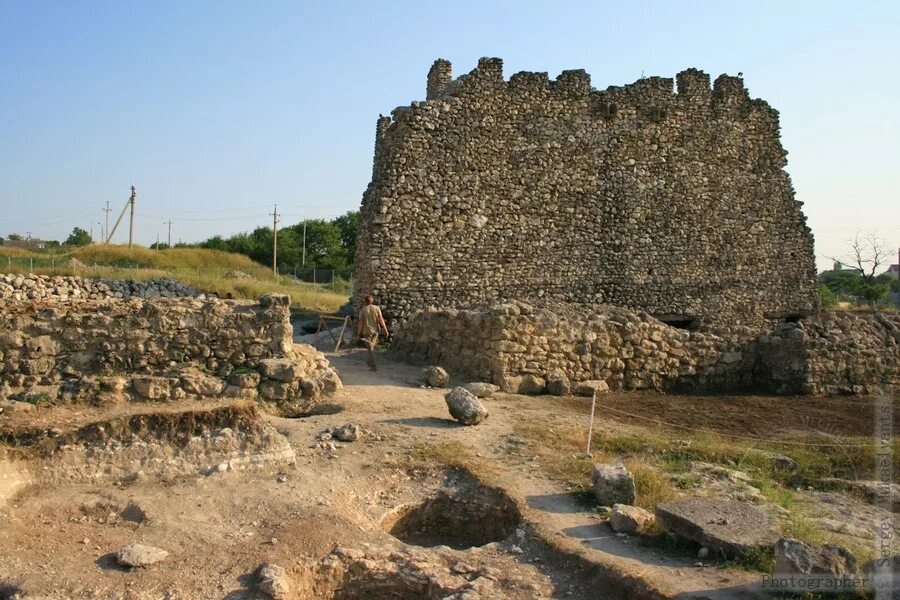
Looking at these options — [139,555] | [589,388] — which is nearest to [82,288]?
[589,388]

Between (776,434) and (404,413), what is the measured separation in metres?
5.27

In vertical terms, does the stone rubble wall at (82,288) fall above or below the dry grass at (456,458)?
above

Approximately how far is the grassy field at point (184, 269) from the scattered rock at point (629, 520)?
1954 centimetres

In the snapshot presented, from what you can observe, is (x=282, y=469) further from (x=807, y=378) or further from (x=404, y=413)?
(x=807, y=378)

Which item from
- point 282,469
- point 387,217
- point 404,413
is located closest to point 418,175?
point 387,217

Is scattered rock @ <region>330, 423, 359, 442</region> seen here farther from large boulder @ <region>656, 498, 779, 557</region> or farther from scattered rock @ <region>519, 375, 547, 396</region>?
scattered rock @ <region>519, 375, 547, 396</region>

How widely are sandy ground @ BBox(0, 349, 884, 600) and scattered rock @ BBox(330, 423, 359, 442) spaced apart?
3.7 inches

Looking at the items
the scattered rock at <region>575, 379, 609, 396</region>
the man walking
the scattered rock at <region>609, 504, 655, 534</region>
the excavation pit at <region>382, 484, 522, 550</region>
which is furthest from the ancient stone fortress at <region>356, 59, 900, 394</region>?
the scattered rock at <region>609, 504, 655, 534</region>

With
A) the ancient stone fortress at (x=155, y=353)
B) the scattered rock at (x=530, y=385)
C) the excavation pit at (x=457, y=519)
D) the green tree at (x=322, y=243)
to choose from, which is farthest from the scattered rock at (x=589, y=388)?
the green tree at (x=322, y=243)

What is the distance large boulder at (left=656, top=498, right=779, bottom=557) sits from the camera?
5.67 metres

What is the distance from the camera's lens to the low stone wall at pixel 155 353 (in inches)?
326

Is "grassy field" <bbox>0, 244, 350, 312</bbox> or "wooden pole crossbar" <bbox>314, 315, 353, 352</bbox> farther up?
"grassy field" <bbox>0, 244, 350, 312</bbox>

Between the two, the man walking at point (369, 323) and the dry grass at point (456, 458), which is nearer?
the dry grass at point (456, 458)

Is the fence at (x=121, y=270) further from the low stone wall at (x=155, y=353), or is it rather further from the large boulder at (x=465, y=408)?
the large boulder at (x=465, y=408)
